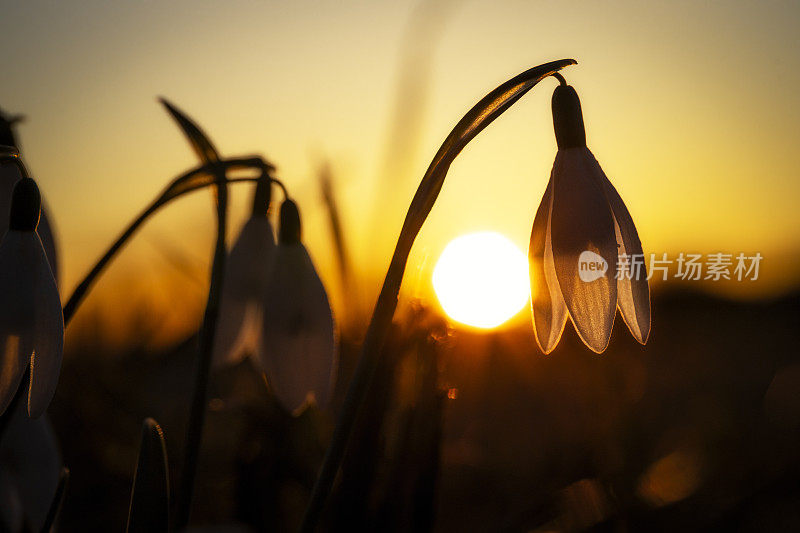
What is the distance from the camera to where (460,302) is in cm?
158

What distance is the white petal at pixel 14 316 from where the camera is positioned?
0.65 metres

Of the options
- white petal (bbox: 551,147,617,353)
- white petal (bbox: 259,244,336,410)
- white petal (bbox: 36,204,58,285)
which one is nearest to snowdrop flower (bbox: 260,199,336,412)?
white petal (bbox: 259,244,336,410)

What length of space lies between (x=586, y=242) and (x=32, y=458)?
74cm

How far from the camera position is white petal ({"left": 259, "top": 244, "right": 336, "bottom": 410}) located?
0.95 metres

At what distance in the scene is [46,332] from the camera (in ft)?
2.18

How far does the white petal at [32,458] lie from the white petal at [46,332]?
24cm

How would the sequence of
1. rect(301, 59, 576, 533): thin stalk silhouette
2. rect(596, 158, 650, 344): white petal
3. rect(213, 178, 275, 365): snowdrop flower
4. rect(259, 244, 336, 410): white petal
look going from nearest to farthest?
1. rect(301, 59, 576, 533): thin stalk silhouette
2. rect(596, 158, 650, 344): white petal
3. rect(259, 244, 336, 410): white petal
4. rect(213, 178, 275, 365): snowdrop flower

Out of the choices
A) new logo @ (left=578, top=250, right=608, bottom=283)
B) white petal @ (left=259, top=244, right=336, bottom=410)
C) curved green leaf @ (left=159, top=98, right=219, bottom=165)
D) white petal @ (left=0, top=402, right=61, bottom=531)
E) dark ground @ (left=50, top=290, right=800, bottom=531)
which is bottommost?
dark ground @ (left=50, top=290, right=800, bottom=531)

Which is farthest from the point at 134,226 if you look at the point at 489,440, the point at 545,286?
the point at 489,440

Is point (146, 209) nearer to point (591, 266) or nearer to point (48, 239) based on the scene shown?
point (48, 239)

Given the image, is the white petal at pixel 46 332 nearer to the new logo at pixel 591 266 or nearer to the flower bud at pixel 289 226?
the flower bud at pixel 289 226

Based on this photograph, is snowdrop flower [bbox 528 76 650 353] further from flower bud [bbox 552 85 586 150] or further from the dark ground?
the dark ground

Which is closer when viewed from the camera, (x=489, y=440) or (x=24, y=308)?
(x=24, y=308)

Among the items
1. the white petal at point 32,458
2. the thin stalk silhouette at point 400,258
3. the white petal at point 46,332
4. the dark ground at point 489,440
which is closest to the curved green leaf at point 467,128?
the thin stalk silhouette at point 400,258
